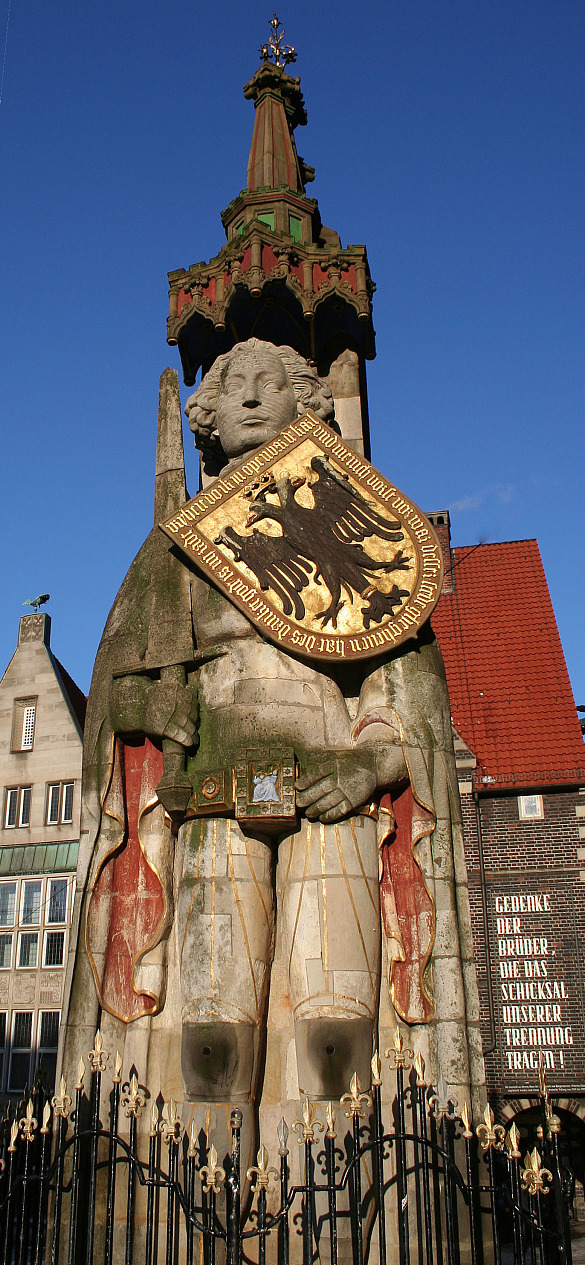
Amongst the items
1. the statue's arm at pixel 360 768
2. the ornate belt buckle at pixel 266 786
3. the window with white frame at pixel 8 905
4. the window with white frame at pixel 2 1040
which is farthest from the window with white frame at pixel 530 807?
the ornate belt buckle at pixel 266 786

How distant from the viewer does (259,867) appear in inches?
256

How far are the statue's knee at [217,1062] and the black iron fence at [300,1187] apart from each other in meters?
0.29

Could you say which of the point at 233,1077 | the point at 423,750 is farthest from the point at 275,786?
the point at 233,1077

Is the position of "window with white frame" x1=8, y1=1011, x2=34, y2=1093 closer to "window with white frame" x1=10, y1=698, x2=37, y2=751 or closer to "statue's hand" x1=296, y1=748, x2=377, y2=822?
"window with white frame" x1=10, y1=698, x2=37, y2=751

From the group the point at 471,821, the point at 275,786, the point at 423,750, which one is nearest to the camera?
the point at 275,786

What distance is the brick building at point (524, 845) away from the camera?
784 inches

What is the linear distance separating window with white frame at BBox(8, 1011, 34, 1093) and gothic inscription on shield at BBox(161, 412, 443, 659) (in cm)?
1753

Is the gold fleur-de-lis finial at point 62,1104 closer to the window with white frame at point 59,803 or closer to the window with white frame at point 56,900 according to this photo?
the window with white frame at point 56,900

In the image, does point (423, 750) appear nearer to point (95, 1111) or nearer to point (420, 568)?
point (420, 568)

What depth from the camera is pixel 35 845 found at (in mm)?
23656

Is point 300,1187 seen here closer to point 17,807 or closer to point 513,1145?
point 513,1145

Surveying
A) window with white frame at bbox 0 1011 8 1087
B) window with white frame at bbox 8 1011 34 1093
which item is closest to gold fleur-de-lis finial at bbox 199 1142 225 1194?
window with white frame at bbox 8 1011 34 1093

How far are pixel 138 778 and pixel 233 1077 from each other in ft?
6.82

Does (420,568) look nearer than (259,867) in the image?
No
